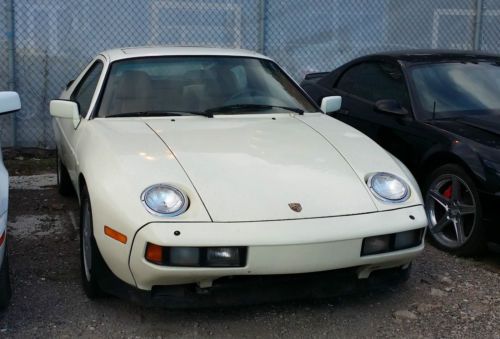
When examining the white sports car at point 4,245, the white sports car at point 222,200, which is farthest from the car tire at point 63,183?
the white sports car at point 4,245

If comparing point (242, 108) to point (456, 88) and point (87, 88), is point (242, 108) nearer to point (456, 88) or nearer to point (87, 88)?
point (87, 88)

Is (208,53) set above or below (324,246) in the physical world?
above

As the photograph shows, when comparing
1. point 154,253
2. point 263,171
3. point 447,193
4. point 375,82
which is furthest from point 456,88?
point 154,253

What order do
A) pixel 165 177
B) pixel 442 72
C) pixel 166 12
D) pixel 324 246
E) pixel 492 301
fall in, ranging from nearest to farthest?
pixel 324 246, pixel 165 177, pixel 492 301, pixel 442 72, pixel 166 12

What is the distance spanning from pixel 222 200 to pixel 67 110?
171cm

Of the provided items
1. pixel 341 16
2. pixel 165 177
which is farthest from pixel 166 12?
pixel 165 177

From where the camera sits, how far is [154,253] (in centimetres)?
291

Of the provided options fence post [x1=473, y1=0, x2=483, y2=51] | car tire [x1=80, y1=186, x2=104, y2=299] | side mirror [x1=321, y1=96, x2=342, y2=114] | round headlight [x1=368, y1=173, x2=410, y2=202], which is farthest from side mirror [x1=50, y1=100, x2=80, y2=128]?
fence post [x1=473, y1=0, x2=483, y2=51]

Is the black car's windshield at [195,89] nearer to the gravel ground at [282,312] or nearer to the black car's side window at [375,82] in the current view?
the black car's side window at [375,82]

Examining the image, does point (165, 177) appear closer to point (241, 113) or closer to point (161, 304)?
point (161, 304)

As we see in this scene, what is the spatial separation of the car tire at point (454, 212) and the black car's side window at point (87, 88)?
259cm

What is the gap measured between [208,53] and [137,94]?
71 cm

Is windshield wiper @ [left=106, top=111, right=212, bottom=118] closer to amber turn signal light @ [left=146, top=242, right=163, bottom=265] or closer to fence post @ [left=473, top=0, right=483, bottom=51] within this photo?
amber turn signal light @ [left=146, top=242, right=163, bottom=265]

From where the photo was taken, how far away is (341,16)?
8516mm
